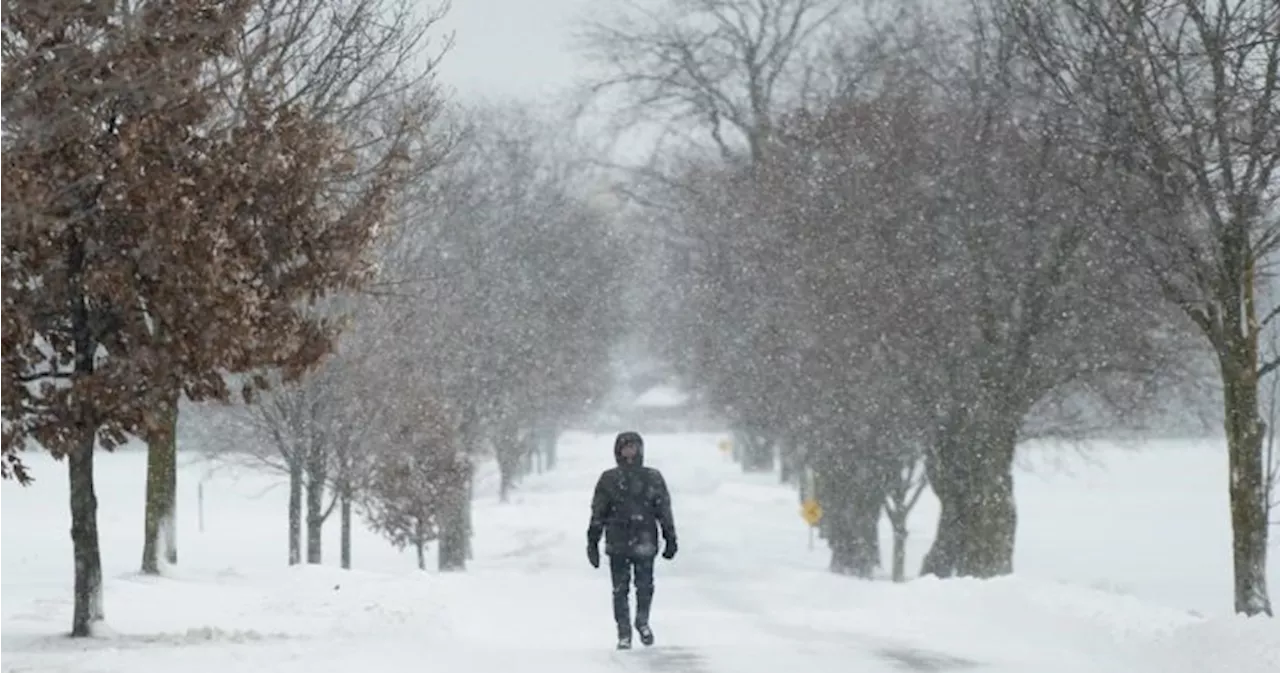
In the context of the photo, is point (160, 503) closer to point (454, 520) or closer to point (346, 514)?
point (346, 514)

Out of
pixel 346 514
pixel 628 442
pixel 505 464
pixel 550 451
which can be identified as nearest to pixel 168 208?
pixel 628 442

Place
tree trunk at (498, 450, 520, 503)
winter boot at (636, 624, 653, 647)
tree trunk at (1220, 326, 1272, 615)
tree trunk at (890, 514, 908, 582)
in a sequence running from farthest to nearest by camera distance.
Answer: tree trunk at (498, 450, 520, 503), tree trunk at (890, 514, 908, 582), tree trunk at (1220, 326, 1272, 615), winter boot at (636, 624, 653, 647)

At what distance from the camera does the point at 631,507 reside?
Answer: 17062mm

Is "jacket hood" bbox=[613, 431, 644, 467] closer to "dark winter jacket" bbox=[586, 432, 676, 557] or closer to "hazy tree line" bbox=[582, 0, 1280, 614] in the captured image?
"dark winter jacket" bbox=[586, 432, 676, 557]

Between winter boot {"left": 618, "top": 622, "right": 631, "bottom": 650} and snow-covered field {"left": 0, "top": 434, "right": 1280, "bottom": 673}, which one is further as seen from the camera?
winter boot {"left": 618, "top": 622, "right": 631, "bottom": 650}

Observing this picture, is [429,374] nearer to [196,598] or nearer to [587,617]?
[587,617]

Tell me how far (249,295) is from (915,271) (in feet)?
56.1

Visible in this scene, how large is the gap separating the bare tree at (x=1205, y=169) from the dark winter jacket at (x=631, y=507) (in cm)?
581

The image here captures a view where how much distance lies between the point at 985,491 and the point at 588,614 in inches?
308

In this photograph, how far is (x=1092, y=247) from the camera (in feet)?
90.4

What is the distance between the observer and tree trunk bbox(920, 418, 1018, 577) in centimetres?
3070

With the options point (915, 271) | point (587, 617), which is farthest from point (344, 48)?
point (915, 271)

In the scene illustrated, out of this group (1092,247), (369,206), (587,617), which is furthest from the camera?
(1092,247)

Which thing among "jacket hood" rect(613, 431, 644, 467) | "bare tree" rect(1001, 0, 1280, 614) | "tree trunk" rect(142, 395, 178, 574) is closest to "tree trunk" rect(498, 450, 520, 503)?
"tree trunk" rect(142, 395, 178, 574)
